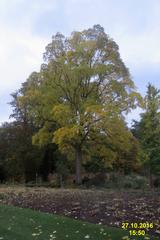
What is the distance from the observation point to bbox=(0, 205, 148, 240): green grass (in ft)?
28.1

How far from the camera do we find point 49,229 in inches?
378

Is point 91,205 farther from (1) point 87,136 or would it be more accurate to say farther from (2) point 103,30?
(2) point 103,30

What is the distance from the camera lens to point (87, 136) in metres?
32.1

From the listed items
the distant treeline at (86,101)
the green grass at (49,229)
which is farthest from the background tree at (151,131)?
the green grass at (49,229)

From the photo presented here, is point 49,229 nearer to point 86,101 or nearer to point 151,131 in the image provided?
point 151,131

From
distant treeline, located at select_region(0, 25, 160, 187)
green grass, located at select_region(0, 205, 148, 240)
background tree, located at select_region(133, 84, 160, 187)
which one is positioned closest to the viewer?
green grass, located at select_region(0, 205, 148, 240)

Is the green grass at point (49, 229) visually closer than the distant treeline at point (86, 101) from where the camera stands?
Yes

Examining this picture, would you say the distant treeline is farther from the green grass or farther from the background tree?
the green grass

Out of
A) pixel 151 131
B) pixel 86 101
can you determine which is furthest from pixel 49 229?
pixel 86 101

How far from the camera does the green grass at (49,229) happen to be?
855cm

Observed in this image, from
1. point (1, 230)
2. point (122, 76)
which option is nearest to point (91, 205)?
point (1, 230)

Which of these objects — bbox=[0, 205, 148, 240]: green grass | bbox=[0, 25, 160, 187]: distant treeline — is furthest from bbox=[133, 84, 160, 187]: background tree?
bbox=[0, 205, 148, 240]: green grass

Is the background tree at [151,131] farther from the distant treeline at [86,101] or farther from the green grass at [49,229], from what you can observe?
the green grass at [49,229]

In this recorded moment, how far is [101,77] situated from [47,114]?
5649mm
